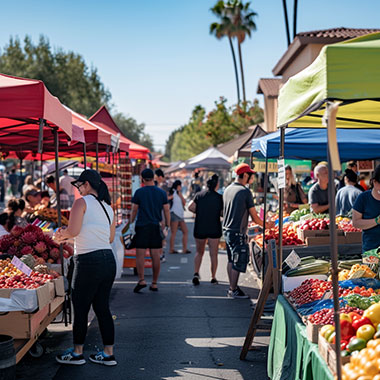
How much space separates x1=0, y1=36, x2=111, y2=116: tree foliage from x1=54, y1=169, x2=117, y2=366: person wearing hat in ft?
136

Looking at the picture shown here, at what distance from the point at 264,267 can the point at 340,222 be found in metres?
2.40

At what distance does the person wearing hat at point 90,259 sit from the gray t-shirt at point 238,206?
3642 mm

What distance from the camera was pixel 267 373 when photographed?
595cm

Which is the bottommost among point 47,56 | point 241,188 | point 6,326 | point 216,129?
point 6,326

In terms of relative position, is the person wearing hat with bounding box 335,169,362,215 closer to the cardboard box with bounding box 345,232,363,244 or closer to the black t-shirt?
the cardboard box with bounding box 345,232,363,244

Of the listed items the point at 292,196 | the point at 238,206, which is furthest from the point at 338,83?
the point at 292,196

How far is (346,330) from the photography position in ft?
12.5

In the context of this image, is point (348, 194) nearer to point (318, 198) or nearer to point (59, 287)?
point (318, 198)

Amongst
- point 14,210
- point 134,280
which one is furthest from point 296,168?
point 14,210

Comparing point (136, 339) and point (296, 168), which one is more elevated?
point (296, 168)

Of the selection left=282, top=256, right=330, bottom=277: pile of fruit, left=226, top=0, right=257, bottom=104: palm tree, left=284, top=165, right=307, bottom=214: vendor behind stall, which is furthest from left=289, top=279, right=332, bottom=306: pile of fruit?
left=226, top=0, right=257, bottom=104: palm tree

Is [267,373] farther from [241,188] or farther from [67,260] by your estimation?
[241,188]

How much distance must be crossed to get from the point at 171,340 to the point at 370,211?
2.85 metres

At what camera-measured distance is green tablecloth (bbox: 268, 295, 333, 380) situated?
3.96 m
